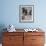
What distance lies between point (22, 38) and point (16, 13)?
886mm

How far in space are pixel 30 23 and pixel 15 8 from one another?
67cm

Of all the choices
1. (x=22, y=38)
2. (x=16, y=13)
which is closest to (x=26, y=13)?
(x=16, y=13)

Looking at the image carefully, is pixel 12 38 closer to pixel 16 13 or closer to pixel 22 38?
pixel 22 38

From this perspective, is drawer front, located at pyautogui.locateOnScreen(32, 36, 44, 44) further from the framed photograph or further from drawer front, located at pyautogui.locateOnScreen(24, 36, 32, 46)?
the framed photograph

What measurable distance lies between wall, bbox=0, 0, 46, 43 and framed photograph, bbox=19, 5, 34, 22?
0.09 meters

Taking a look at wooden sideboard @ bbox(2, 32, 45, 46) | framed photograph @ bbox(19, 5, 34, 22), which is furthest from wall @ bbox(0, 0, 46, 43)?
wooden sideboard @ bbox(2, 32, 45, 46)

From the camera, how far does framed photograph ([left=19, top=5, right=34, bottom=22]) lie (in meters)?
4.12

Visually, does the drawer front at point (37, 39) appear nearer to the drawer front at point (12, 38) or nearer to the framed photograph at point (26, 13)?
the drawer front at point (12, 38)

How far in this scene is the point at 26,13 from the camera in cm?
415

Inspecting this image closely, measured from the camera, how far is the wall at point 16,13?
411 centimetres

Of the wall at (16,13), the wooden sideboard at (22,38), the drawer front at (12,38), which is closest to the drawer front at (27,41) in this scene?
the wooden sideboard at (22,38)

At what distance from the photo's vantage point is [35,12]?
4141 mm

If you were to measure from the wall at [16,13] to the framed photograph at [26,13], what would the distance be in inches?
3.7

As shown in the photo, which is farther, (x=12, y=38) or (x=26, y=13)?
(x=26, y=13)
